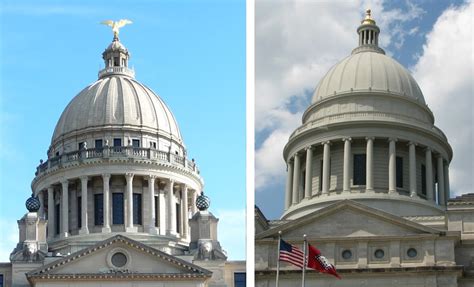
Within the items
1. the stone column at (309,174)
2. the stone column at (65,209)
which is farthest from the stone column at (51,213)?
the stone column at (309,174)

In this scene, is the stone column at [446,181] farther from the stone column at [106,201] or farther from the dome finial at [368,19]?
the stone column at [106,201]

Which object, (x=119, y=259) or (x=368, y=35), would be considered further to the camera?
(x=368, y=35)

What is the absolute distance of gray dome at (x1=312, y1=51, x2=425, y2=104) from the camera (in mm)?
106375

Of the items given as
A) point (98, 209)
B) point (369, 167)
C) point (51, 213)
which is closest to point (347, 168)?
point (369, 167)

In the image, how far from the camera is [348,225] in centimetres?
8981

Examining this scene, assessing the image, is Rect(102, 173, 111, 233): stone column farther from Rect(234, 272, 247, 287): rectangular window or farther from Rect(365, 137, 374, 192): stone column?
→ Rect(365, 137, 374, 192): stone column

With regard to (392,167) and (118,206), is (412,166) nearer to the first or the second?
(392,167)

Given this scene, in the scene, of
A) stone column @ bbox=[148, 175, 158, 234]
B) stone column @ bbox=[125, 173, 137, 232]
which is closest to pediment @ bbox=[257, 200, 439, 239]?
stone column @ bbox=[148, 175, 158, 234]

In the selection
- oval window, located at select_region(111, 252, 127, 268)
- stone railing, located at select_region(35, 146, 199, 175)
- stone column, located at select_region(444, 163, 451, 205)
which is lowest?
oval window, located at select_region(111, 252, 127, 268)

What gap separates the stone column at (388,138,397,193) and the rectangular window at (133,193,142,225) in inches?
954

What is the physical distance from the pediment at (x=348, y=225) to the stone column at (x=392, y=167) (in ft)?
42.4

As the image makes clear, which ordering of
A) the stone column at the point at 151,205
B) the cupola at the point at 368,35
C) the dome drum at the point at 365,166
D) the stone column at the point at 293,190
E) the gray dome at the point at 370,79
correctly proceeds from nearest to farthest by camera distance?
the dome drum at the point at 365,166
the stone column at the point at 293,190
the gray dome at the point at 370,79
the cupola at the point at 368,35
the stone column at the point at 151,205

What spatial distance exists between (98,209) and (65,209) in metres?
2.81

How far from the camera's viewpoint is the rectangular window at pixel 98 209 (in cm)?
11631
